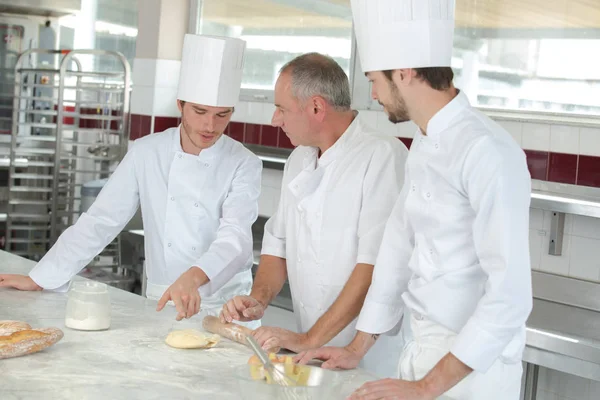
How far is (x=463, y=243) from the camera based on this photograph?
5.51 feet

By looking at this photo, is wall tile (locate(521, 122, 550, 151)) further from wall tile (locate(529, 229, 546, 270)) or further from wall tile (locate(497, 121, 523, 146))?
wall tile (locate(529, 229, 546, 270))

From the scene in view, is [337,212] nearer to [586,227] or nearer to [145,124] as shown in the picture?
[586,227]

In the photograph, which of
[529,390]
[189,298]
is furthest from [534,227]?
[189,298]

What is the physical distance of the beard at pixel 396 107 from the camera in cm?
173

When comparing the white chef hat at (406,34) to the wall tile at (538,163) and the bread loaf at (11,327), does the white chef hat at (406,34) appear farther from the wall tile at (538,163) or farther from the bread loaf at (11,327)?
the wall tile at (538,163)

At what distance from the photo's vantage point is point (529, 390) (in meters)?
3.05

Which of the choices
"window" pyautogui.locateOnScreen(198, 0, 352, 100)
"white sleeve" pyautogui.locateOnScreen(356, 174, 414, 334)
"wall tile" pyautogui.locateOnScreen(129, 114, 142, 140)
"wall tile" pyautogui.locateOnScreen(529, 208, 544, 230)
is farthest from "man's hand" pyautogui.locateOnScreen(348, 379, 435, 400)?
"wall tile" pyautogui.locateOnScreen(129, 114, 142, 140)

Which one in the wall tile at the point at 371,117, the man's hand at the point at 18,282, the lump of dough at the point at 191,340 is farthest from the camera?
the wall tile at the point at 371,117

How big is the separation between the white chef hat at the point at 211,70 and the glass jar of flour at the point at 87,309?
76 cm

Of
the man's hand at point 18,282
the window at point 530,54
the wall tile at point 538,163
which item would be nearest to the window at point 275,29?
the window at point 530,54

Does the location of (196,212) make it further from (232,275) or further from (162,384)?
(162,384)

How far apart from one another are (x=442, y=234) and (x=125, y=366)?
2.29 feet

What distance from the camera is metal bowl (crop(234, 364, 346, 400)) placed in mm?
1442

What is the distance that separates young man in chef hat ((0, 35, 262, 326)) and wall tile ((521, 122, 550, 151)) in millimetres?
1339
